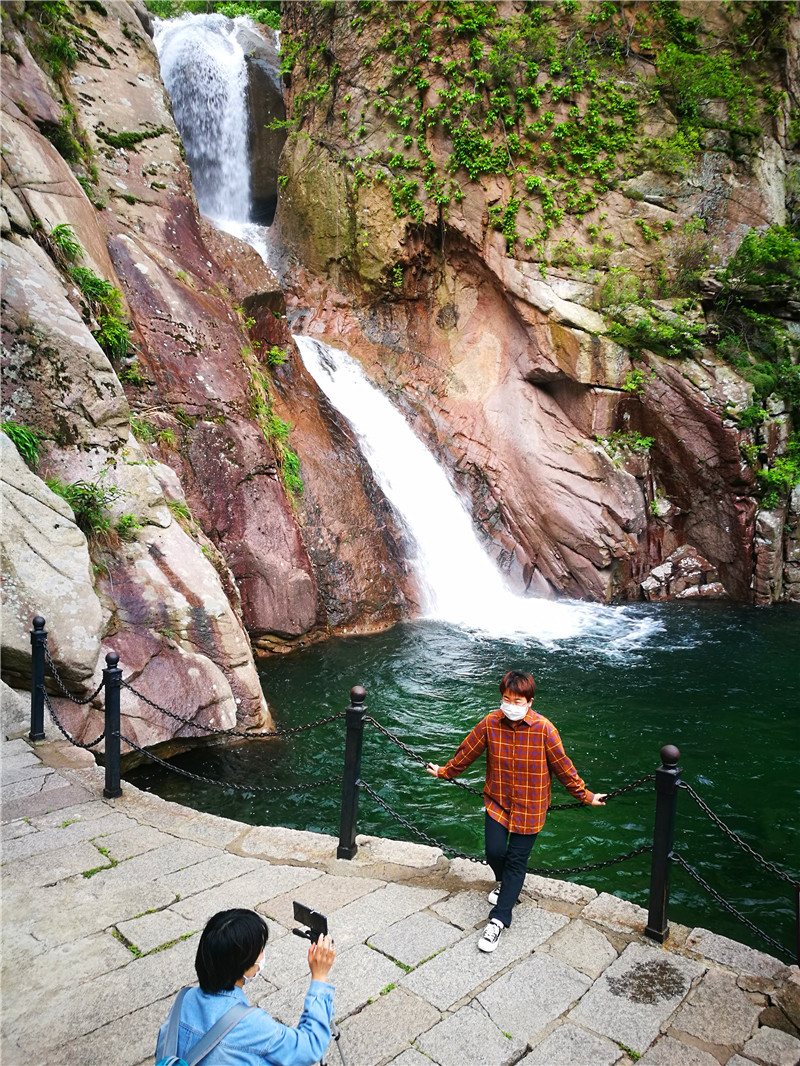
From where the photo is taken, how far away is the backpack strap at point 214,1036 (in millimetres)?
1988

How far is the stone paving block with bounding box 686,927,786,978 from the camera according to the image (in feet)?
11.7

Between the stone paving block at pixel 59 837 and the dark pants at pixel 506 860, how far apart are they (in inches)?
102

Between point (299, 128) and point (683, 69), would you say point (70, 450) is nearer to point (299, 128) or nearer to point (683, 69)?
point (299, 128)

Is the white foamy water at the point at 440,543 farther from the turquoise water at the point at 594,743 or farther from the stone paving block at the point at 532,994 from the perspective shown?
the stone paving block at the point at 532,994

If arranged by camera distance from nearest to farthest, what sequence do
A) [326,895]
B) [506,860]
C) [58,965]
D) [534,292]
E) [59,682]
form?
[58,965], [506,860], [326,895], [59,682], [534,292]

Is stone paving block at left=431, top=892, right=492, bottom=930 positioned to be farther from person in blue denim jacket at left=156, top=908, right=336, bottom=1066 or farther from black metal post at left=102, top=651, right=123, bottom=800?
black metal post at left=102, top=651, right=123, bottom=800

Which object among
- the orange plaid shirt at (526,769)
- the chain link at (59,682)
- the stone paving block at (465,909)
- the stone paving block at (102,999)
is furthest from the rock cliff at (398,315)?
the orange plaid shirt at (526,769)

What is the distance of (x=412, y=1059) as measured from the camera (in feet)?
9.66

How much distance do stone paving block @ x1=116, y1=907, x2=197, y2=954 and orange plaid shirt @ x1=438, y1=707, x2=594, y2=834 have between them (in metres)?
1.88

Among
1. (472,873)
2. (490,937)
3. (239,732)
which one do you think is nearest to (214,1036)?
(490,937)

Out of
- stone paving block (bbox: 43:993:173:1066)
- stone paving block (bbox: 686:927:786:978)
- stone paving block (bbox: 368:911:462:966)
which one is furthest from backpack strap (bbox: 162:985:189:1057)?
stone paving block (bbox: 686:927:786:978)

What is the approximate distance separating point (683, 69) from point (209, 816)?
20683 mm

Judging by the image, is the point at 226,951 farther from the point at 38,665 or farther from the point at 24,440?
the point at 24,440

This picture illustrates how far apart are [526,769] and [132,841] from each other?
2.93 meters
